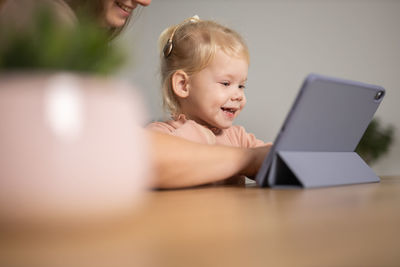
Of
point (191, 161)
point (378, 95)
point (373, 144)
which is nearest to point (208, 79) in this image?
point (378, 95)

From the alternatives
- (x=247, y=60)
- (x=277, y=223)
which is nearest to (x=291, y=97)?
(x=247, y=60)

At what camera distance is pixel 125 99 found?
0.91ft

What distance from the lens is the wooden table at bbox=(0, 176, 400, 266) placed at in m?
0.21

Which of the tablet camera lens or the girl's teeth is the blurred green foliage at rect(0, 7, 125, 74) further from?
the girl's teeth

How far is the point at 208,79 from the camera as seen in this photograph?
138cm

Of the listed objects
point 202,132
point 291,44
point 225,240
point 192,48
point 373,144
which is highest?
point 225,240

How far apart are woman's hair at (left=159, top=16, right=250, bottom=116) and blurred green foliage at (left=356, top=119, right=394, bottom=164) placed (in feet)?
10.3

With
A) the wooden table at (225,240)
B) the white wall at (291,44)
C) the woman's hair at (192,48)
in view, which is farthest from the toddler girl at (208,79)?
the white wall at (291,44)

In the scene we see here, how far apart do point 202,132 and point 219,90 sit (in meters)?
0.22

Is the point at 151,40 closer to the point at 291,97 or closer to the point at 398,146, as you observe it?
the point at 291,97

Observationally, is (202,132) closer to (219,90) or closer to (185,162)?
(219,90)

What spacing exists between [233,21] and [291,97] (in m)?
Answer: 1.14

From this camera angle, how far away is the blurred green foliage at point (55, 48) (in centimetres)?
23

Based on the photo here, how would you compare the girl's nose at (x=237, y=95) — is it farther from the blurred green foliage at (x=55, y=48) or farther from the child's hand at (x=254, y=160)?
the blurred green foliage at (x=55, y=48)
